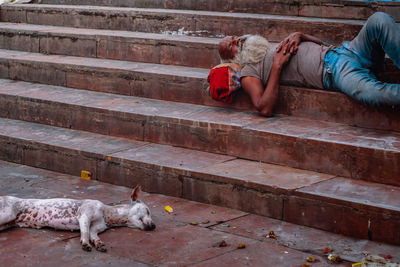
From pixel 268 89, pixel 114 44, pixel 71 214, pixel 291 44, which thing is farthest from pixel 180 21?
pixel 71 214

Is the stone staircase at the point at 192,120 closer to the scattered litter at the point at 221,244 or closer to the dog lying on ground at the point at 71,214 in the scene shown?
the scattered litter at the point at 221,244

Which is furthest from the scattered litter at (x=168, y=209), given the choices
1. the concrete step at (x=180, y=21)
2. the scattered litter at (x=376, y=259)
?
the concrete step at (x=180, y=21)

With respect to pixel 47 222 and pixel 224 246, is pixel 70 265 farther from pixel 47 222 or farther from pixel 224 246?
pixel 224 246

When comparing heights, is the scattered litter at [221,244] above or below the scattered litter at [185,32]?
below

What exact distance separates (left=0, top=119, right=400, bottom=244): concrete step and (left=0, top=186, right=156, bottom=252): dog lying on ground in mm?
816

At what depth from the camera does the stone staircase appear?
17.5 feet

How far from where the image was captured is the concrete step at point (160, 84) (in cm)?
609

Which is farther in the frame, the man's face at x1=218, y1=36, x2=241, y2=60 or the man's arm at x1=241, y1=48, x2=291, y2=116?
the man's face at x1=218, y1=36, x2=241, y2=60

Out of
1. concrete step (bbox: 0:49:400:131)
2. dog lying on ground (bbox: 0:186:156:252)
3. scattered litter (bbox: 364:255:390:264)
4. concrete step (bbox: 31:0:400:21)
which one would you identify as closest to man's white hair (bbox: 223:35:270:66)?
concrete step (bbox: 0:49:400:131)

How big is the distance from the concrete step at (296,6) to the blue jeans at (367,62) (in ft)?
5.99

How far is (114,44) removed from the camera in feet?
28.3

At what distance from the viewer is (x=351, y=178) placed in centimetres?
553

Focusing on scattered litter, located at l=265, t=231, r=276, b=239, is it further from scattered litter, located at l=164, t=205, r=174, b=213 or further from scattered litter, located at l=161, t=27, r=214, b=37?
scattered litter, located at l=161, t=27, r=214, b=37

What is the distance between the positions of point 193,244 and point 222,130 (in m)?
1.69
